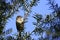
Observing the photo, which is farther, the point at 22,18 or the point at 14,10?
the point at 14,10

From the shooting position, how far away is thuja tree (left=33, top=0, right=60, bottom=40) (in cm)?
84

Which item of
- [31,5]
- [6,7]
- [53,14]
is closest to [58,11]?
[53,14]

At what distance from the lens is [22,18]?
0.88 m

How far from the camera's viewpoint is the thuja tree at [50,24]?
0.84m

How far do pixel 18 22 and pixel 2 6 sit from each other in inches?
5.5

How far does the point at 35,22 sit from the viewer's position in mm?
918

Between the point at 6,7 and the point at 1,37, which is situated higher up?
the point at 6,7

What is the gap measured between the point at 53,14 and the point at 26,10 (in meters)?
0.12

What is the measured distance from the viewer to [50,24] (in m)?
0.87

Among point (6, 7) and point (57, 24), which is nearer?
point (57, 24)

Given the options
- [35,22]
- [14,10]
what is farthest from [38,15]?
[14,10]

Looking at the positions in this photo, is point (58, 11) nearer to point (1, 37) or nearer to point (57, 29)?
point (57, 29)

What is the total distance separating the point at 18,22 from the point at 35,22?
85 mm

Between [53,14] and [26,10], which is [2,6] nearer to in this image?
[26,10]
